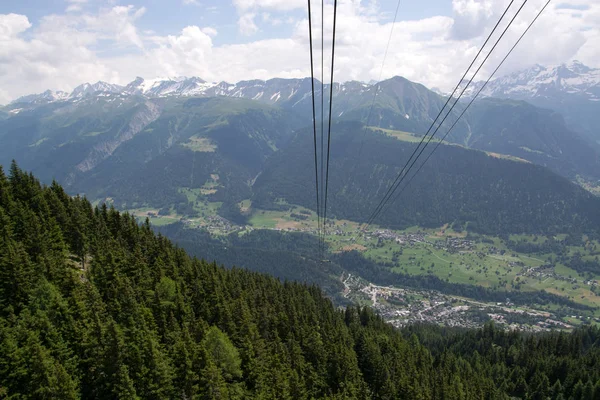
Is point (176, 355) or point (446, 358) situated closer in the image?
point (176, 355)

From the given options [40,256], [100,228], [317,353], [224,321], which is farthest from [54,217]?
[317,353]

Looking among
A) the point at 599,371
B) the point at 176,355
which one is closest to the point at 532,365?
the point at 599,371

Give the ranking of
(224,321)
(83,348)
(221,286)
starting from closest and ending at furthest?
(83,348) < (224,321) < (221,286)

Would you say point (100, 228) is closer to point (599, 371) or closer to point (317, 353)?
point (317, 353)

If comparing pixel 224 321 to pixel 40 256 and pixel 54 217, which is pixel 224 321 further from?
pixel 54 217

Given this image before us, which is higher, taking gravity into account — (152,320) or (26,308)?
(26,308)

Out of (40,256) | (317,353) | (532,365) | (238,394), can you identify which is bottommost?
(532,365)

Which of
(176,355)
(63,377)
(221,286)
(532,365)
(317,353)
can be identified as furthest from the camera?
(532,365)
